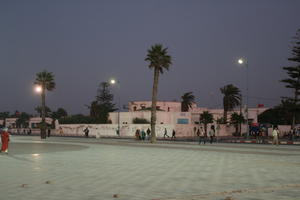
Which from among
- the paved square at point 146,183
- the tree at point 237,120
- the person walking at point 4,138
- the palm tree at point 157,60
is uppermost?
the palm tree at point 157,60

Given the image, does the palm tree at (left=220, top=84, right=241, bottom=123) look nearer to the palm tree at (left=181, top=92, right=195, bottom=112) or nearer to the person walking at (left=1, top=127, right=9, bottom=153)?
the palm tree at (left=181, top=92, right=195, bottom=112)

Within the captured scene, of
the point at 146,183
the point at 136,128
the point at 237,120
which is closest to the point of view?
the point at 146,183

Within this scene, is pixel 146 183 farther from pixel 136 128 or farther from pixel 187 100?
pixel 187 100

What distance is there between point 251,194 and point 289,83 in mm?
58155

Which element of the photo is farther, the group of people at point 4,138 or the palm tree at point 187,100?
the palm tree at point 187,100

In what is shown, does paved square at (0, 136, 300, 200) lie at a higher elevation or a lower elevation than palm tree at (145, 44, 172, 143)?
lower

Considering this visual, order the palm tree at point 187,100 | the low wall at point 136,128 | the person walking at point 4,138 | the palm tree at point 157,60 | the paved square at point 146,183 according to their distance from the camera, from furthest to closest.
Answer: the palm tree at point 187,100, the low wall at point 136,128, the palm tree at point 157,60, the person walking at point 4,138, the paved square at point 146,183

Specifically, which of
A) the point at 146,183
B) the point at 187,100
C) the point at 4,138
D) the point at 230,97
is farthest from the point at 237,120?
A: the point at 146,183

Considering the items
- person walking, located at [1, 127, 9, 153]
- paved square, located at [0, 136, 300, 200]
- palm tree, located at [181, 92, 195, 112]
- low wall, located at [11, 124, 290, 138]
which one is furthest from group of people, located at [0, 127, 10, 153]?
palm tree, located at [181, 92, 195, 112]

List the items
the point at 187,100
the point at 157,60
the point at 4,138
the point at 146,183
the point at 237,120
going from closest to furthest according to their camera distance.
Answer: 1. the point at 146,183
2. the point at 4,138
3. the point at 157,60
4. the point at 237,120
5. the point at 187,100

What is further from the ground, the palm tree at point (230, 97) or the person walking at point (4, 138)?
the palm tree at point (230, 97)

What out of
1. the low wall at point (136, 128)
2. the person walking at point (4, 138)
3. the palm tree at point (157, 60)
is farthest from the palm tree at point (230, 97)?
the person walking at point (4, 138)

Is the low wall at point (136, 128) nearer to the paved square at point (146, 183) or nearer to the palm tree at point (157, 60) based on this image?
the palm tree at point (157, 60)

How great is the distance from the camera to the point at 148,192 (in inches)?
397
